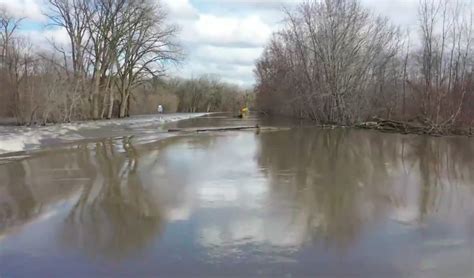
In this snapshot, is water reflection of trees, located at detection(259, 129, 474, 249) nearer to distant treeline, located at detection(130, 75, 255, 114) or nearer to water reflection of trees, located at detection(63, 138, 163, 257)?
water reflection of trees, located at detection(63, 138, 163, 257)

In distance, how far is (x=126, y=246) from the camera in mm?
5754

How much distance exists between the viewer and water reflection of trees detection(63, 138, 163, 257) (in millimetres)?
5875

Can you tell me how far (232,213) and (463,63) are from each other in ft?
88.8

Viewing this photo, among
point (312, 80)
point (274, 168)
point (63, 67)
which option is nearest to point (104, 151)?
point (274, 168)

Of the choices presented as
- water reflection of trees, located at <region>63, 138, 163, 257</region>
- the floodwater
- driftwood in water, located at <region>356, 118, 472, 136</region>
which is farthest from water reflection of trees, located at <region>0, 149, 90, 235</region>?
driftwood in water, located at <region>356, 118, 472, 136</region>

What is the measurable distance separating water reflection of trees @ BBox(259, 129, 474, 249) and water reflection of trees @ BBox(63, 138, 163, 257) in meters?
2.42

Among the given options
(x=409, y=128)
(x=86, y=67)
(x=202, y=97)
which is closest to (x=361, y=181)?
(x=409, y=128)

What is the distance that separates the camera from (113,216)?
727 cm

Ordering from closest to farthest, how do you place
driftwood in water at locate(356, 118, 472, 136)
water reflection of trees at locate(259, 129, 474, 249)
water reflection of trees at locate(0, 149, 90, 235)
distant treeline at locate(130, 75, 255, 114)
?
water reflection of trees at locate(259, 129, 474, 249)
water reflection of trees at locate(0, 149, 90, 235)
driftwood in water at locate(356, 118, 472, 136)
distant treeline at locate(130, 75, 255, 114)

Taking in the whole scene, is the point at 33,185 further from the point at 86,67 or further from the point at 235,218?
the point at 86,67

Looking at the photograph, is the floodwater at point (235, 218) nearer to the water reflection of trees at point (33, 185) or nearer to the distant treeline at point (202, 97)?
the water reflection of trees at point (33, 185)

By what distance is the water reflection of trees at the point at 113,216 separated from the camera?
5875 mm

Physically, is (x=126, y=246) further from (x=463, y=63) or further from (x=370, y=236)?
(x=463, y=63)

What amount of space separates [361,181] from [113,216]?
6.02 metres
